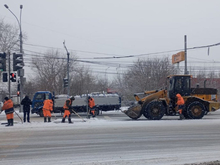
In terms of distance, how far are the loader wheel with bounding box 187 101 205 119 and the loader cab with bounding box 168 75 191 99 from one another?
3.01 feet

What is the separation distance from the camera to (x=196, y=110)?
883 inches

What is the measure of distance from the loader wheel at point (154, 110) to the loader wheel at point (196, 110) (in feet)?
5.93

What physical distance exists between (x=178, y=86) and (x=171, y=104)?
1268mm

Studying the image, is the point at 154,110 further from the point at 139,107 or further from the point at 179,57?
the point at 179,57

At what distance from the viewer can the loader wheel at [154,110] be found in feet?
72.0

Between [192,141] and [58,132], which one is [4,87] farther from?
[192,141]

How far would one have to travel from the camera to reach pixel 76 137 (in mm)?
13953

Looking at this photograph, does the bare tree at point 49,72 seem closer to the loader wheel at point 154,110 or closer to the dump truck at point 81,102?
the dump truck at point 81,102

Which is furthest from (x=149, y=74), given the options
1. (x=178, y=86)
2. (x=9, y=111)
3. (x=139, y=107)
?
(x=9, y=111)

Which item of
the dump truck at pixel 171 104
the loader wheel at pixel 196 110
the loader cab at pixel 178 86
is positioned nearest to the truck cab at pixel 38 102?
the dump truck at pixel 171 104

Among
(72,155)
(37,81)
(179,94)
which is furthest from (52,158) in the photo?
(37,81)

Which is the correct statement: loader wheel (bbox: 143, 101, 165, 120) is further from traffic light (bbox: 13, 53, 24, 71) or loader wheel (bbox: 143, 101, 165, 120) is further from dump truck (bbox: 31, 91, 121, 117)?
traffic light (bbox: 13, 53, 24, 71)

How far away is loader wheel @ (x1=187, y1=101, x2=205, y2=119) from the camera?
22359 mm

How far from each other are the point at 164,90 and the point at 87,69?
40845 mm
